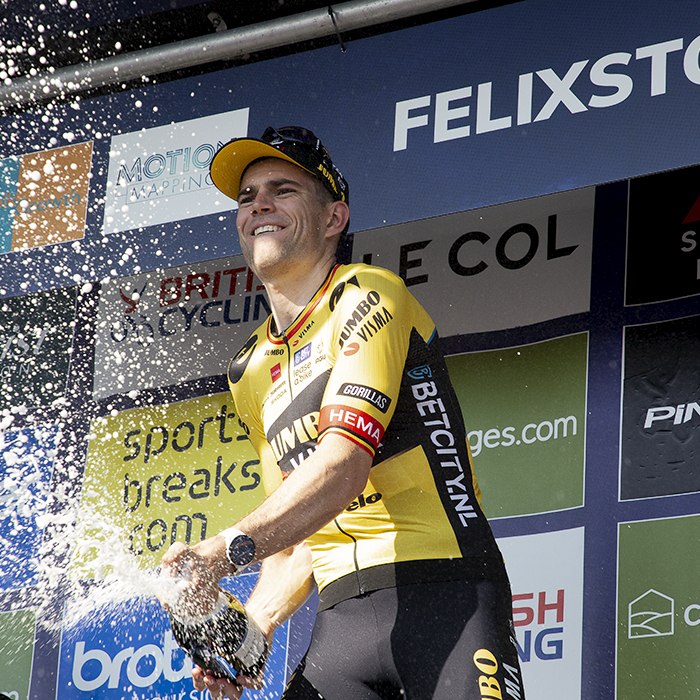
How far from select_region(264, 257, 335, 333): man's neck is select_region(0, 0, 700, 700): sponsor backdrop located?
45cm

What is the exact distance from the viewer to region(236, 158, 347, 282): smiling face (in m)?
2.61

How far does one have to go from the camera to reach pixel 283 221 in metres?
2.63

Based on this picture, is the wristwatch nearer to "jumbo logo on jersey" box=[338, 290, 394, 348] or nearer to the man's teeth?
"jumbo logo on jersey" box=[338, 290, 394, 348]

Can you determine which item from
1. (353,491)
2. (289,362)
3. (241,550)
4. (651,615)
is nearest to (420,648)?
(353,491)

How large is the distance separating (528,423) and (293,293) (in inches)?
42.1

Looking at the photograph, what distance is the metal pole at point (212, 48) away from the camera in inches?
133

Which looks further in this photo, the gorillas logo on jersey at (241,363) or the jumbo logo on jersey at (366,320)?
the gorillas logo on jersey at (241,363)

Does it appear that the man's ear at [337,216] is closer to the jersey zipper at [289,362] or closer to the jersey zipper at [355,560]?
the jersey zipper at [289,362]

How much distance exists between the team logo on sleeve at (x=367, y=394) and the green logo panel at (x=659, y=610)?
1.20 metres

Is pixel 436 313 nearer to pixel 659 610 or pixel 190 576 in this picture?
pixel 659 610

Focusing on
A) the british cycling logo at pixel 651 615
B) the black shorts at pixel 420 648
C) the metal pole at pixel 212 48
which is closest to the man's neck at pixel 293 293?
the black shorts at pixel 420 648

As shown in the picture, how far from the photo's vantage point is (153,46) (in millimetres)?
3748

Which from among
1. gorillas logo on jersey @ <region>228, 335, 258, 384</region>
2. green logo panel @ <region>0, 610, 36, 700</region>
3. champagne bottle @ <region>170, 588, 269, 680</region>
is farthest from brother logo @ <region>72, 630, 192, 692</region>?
champagne bottle @ <region>170, 588, 269, 680</region>

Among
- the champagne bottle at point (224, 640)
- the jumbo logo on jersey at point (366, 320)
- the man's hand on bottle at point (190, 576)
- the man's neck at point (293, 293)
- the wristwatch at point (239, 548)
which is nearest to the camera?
the man's hand on bottle at point (190, 576)
